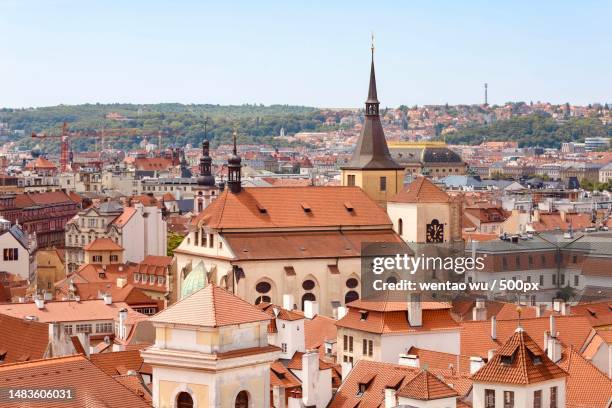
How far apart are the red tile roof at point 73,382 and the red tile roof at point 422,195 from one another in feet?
161

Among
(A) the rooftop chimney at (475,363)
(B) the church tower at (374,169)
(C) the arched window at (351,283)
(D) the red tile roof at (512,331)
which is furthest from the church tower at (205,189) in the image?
(A) the rooftop chimney at (475,363)

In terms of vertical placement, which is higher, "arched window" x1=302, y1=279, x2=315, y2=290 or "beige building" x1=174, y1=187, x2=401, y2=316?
"beige building" x1=174, y1=187, x2=401, y2=316

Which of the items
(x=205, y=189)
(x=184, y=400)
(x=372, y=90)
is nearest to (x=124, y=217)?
(x=205, y=189)

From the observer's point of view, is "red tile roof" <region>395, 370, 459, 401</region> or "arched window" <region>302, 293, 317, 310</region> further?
"arched window" <region>302, 293, 317, 310</region>

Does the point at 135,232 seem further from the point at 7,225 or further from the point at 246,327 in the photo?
the point at 246,327

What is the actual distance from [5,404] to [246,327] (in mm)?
4782

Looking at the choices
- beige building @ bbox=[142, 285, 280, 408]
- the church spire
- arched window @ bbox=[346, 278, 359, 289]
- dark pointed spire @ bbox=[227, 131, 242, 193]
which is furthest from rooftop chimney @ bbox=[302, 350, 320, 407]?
the church spire

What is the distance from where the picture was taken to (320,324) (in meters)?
62.8

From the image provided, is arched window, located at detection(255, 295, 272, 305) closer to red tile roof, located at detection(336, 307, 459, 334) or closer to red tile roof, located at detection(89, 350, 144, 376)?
red tile roof, located at detection(336, 307, 459, 334)

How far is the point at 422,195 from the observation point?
8094 centimetres

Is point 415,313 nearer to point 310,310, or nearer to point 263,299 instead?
point 310,310

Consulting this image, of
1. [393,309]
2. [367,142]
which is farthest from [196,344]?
[367,142]

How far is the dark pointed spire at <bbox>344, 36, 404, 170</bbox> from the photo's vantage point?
283 ft

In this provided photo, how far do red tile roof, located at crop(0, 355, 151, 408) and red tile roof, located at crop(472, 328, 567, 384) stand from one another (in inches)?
381
